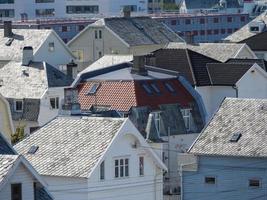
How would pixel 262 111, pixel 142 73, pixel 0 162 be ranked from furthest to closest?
pixel 142 73 < pixel 262 111 < pixel 0 162

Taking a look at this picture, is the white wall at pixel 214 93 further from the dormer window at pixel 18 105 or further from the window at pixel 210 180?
the window at pixel 210 180

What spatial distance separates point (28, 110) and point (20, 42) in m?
19.4

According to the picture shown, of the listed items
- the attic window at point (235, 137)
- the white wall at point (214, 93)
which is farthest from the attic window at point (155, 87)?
the attic window at point (235, 137)

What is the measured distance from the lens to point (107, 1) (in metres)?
174

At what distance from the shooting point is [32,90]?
79.8 meters

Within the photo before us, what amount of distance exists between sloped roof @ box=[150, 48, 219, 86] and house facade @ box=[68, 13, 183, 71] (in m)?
24.7

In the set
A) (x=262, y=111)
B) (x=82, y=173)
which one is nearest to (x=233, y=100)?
(x=262, y=111)

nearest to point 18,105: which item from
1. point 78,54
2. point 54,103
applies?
point 54,103

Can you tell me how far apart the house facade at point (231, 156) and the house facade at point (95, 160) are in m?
3.74

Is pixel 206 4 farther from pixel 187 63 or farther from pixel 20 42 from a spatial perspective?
pixel 187 63

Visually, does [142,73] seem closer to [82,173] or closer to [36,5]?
[82,173]

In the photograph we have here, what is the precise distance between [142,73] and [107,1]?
10055cm

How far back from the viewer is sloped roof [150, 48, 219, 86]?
255 feet

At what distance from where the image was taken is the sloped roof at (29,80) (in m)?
79.6
